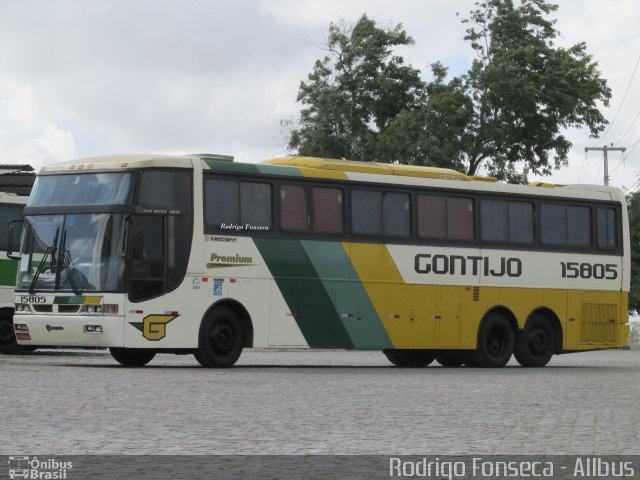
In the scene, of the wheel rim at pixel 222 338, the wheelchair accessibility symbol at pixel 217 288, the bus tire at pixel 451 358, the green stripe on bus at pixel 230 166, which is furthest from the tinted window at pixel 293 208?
the bus tire at pixel 451 358

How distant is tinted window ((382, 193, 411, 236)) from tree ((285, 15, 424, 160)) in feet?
96.3

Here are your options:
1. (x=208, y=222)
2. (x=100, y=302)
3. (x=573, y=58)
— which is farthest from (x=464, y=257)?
(x=573, y=58)

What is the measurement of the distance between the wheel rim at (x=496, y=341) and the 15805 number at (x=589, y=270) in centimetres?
189

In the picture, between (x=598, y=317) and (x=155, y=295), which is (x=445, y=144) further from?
(x=155, y=295)

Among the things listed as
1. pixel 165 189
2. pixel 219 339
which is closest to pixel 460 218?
pixel 219 339

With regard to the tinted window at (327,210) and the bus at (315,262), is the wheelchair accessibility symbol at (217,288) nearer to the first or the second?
the bus at (315,262)

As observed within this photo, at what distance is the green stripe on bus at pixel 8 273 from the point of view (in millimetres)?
30281

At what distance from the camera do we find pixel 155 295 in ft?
76.5

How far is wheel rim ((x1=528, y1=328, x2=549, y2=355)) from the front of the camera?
94.7 ft

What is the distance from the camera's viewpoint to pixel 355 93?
57312 mm

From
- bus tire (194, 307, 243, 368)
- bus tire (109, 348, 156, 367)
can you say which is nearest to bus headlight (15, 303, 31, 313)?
bus tire (109, 348, 156, 367)

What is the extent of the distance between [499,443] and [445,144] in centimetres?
4293

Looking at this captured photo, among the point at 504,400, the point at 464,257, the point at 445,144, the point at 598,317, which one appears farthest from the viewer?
the point at 445,144

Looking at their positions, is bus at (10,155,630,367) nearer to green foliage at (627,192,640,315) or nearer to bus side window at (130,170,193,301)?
bus side window at (130,170,193,301)
